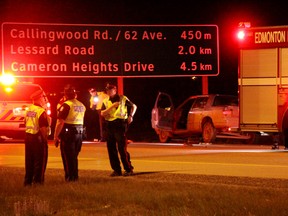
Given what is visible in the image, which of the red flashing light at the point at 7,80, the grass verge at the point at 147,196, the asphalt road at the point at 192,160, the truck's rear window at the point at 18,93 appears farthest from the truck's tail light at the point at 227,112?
the grass verge at the point at 147,196

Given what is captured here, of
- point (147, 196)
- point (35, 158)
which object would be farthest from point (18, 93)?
point (147, 196)

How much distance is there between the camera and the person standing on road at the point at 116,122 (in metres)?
14.7

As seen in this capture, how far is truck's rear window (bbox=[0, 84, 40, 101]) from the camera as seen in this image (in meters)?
25.1

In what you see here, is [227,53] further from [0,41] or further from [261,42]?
[261,42]

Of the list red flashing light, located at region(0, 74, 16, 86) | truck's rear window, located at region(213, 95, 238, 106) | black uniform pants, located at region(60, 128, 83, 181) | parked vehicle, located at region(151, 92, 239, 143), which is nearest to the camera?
black uniform pants, located at region(60, 128, 83, 181)

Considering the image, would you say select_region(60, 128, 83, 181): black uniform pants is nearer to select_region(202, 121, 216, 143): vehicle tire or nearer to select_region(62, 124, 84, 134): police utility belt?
select_region(62, 124, 84, 134): police utility belt

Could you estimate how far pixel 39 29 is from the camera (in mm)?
29109

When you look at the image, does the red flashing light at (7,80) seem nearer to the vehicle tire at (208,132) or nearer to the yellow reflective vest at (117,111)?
the vehicle tire at (208,132)

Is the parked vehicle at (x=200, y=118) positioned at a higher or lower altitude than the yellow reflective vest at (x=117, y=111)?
lower

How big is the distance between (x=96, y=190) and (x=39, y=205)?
2018 mm

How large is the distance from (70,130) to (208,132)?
11557 millimetres

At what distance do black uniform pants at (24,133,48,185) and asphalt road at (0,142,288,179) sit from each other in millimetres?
2884

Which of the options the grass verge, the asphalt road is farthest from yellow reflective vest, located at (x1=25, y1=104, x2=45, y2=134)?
the asphalt road

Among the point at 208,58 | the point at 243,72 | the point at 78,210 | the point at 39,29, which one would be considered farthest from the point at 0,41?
the point at 78,210
